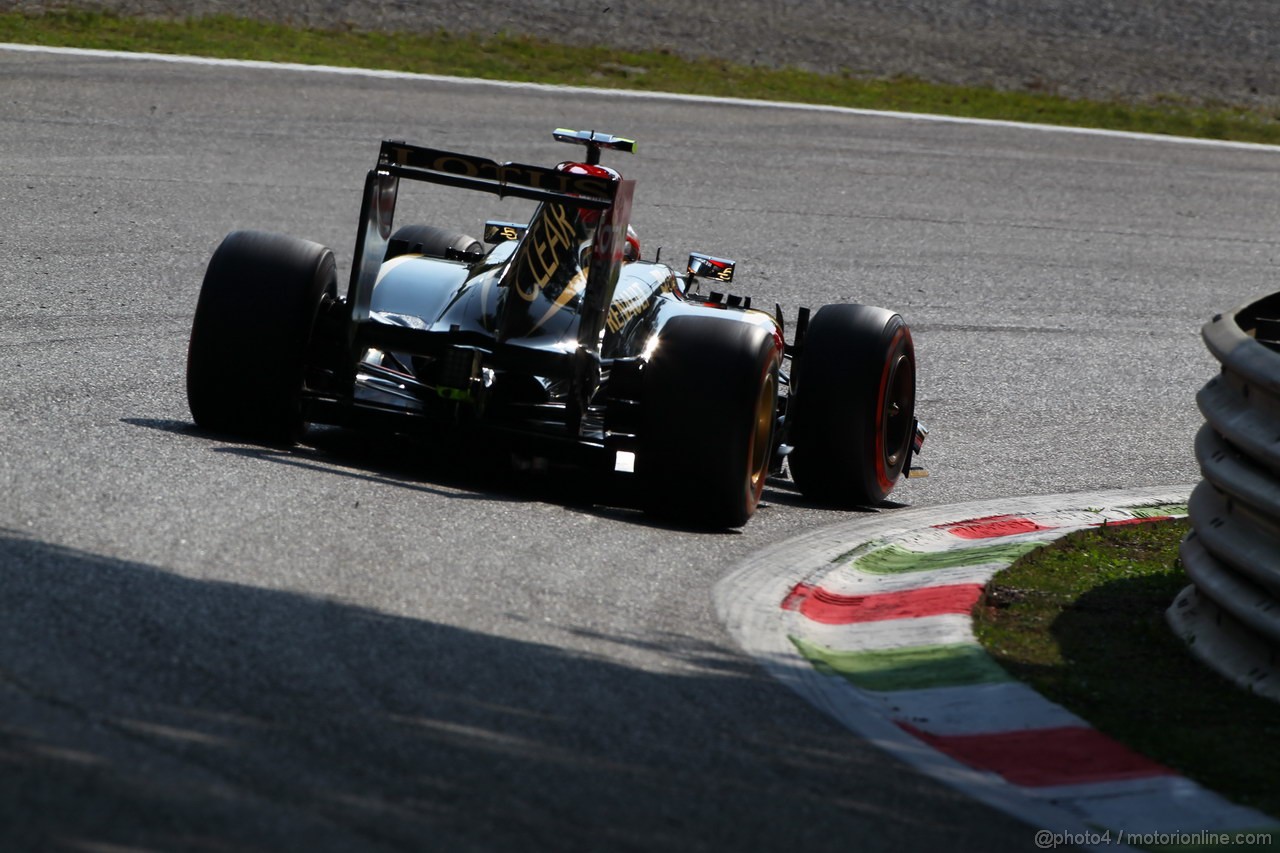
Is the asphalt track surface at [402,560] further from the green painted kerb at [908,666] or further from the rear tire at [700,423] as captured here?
the green painted kerb at [908,666]

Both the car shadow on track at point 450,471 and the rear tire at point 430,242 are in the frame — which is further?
the rear tire at point 430,242

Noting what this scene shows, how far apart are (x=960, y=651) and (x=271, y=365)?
3186 millimetres

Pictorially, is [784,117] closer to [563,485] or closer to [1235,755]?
[563,485]

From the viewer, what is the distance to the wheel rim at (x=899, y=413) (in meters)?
8.00

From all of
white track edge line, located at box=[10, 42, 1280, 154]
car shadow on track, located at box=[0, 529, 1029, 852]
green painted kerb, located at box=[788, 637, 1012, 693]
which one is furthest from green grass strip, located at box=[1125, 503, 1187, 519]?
white track edge line, located at box=[10, 42, 1280, 154]

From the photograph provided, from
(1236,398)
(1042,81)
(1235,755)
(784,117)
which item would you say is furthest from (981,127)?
(1235,755)

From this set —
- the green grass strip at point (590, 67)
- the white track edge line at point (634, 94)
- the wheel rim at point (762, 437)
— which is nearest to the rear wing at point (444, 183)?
the wheel rim at point (762, 437)

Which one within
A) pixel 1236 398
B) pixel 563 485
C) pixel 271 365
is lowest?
pixel 563 485

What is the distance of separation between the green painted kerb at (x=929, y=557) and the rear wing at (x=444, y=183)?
1.82m

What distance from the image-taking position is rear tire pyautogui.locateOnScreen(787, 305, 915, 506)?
765 cm

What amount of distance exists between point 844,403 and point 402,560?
2.85 meters

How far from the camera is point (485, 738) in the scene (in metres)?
3.93

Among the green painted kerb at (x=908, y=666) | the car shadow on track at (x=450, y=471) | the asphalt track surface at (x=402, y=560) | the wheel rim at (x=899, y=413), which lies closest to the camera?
the asphalt track surface at (x=402, y=560)
